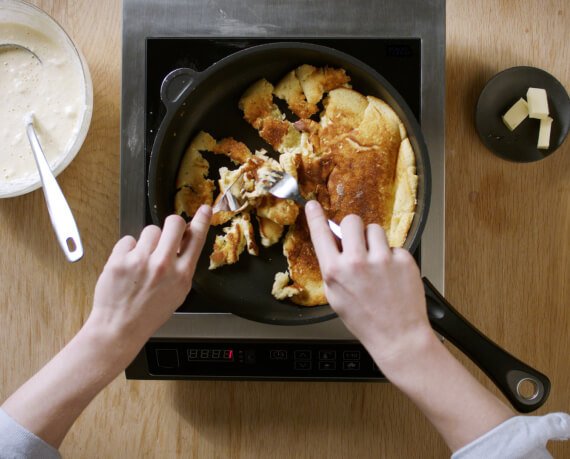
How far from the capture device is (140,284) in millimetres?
620

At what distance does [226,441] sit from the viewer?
3.06 ft

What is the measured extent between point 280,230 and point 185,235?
0.74 ft

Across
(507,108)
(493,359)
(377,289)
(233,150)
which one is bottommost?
(493,359)

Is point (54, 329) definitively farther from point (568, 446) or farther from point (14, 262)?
point (568, 446)

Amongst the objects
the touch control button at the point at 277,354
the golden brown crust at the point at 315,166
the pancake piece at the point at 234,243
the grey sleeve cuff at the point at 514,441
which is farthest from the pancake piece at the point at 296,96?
the grey sleeve cuff at the point at 514,441

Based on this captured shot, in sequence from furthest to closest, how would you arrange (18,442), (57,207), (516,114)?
(516,114)
(57,207)
(18,442)

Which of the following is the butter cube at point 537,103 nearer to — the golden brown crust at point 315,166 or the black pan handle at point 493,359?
the golden brown crust at point 315,166

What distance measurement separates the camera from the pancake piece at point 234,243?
844mm

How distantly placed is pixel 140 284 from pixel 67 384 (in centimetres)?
17

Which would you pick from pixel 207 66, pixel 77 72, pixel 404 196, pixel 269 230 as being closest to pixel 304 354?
pixel 269 230

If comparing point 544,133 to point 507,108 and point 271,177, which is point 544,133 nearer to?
point 507,108

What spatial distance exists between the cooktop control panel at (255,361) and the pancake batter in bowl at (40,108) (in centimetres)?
41

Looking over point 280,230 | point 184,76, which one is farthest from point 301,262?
point 184,76

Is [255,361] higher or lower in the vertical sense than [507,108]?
lower
